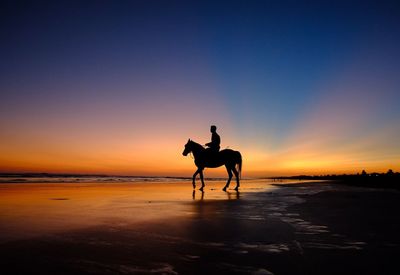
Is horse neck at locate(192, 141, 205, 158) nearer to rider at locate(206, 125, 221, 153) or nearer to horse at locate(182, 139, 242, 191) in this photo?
horse at locate(182, 139, 242, 191)

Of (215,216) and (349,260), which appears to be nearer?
(349,260)

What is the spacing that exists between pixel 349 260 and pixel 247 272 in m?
1.19

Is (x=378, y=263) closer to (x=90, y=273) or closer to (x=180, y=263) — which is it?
(x=180, y=263)

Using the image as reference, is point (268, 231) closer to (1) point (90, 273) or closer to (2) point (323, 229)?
(2) point (323, 229)

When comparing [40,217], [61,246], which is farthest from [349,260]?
[40,217]

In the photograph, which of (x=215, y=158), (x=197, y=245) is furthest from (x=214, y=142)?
(x=197, y=245)

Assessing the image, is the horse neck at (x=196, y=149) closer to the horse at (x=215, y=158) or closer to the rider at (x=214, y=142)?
the horse at (x=215, y=158)

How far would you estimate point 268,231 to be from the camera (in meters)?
4.94

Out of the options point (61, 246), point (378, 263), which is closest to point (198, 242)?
point (61, 246)

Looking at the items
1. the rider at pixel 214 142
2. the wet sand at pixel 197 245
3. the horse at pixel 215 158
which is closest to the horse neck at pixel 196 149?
the horse at pixel 215 158

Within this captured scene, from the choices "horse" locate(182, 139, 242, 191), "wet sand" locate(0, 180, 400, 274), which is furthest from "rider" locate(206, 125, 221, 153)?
"wet sand" locate(0, 180, 400, 274)

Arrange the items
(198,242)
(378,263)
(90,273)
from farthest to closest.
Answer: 1. (198,242)
2. (378,263)
3. (90,273)

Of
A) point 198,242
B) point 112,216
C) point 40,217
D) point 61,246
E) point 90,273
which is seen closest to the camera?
A: point 90,273

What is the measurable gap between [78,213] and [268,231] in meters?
4.33
